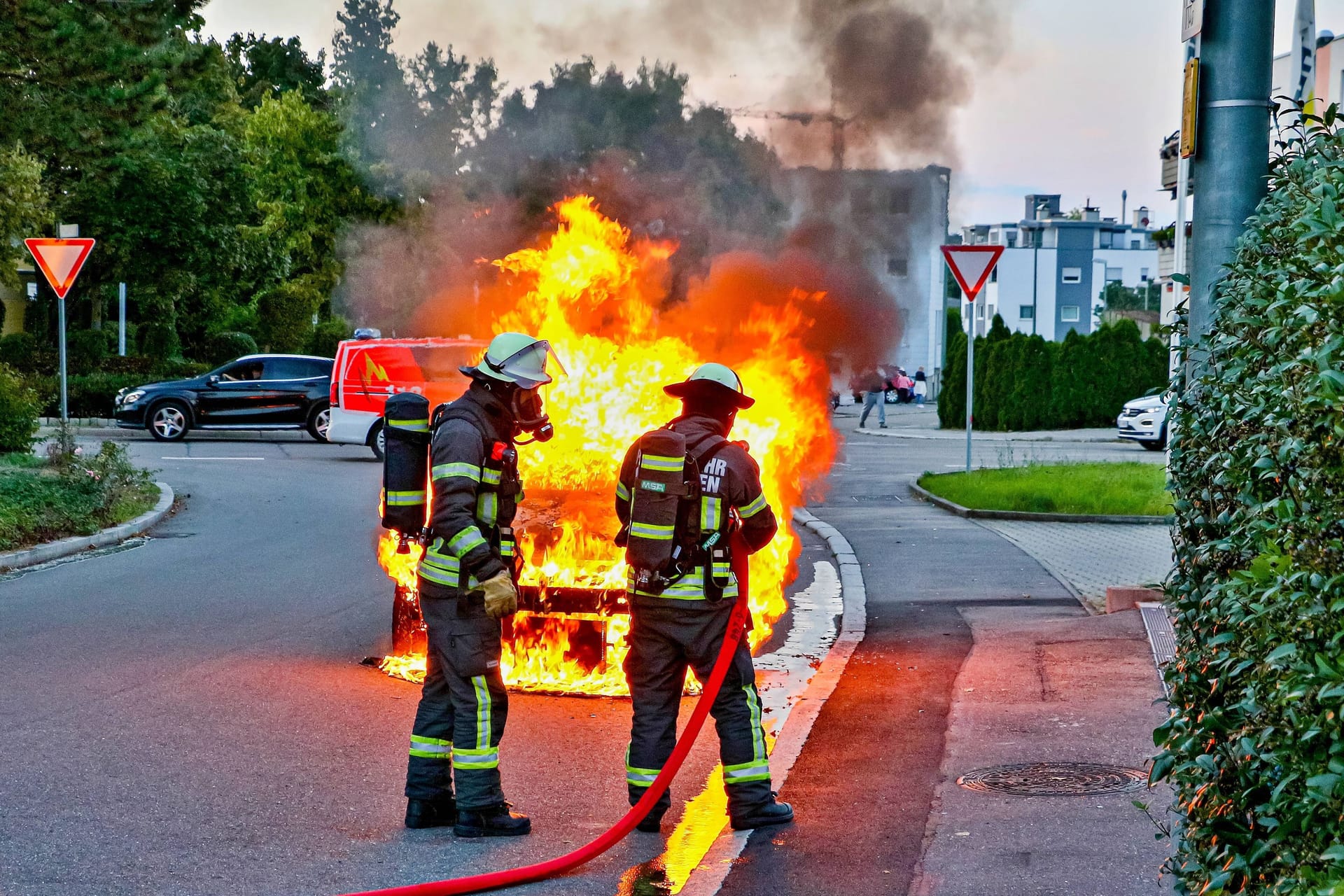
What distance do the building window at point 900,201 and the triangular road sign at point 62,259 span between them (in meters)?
9.83

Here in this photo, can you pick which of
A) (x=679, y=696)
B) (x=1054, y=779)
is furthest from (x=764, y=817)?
(x=1054, y=779)

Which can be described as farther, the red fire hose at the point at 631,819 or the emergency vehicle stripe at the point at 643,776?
the emergency vehicle stripe at the point at 643,776

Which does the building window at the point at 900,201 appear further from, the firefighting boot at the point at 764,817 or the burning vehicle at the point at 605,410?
the firefighting boot at the point at 764,817

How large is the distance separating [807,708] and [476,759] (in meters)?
2.58

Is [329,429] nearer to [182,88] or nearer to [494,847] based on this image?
[182,88]

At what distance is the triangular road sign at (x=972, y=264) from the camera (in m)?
17.6

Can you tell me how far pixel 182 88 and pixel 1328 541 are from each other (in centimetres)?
1636

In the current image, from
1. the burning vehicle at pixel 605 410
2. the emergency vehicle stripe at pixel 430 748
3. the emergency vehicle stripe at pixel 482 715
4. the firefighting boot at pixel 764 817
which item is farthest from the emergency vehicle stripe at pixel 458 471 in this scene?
the burning vehicle at pixel 605 410

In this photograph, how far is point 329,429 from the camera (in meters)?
22.6

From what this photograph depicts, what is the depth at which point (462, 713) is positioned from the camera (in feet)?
18.5

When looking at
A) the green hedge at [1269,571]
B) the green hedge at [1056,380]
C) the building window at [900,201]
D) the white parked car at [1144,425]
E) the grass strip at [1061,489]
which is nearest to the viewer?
the green hedge at [1269,571]

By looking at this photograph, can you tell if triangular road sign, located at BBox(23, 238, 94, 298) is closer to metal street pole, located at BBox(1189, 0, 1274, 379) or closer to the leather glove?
the leather glove

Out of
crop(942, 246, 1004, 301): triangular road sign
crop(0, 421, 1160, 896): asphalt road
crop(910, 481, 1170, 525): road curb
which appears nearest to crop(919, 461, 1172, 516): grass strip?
crop(910, 481, 1170, 525): road curb

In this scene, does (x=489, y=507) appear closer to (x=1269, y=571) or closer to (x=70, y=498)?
(x=1269, y=571)
